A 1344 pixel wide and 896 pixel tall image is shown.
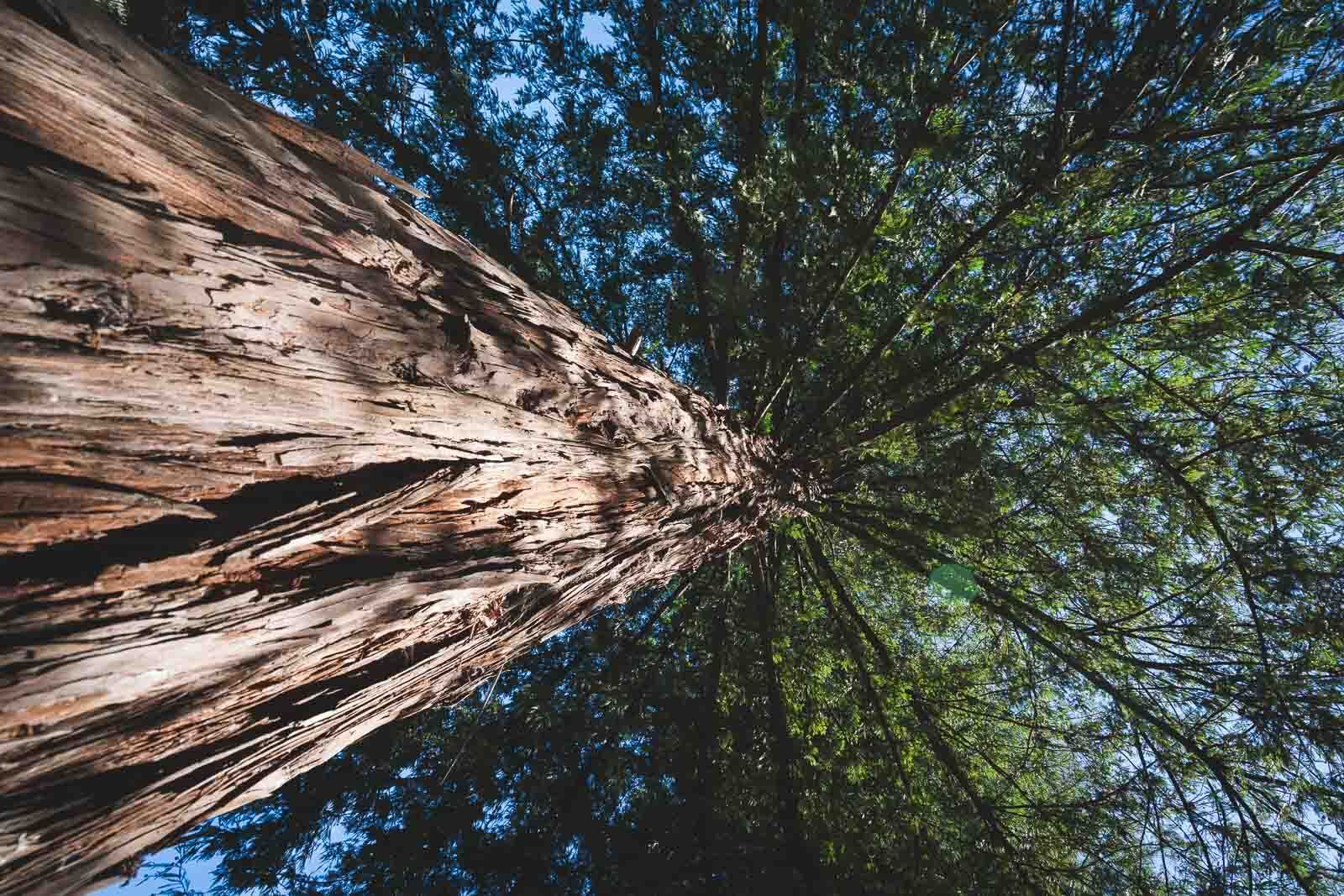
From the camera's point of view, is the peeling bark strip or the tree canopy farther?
the tree canopy

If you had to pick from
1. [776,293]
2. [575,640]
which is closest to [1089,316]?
[776,293]

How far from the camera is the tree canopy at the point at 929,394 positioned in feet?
9.05

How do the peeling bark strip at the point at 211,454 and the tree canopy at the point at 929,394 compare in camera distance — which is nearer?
the peeling bark strip at the point at 211,454

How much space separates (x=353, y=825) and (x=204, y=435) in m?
4.81

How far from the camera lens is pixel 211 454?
2.38 ft

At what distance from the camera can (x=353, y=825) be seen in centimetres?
415

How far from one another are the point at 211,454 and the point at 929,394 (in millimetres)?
4186

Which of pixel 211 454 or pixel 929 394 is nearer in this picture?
pixel 211 454

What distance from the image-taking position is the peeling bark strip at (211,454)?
1.87ft

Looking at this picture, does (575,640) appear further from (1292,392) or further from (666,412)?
(1292,392)

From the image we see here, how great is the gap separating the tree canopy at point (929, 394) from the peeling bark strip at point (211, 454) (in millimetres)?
2406

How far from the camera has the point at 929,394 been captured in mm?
4059

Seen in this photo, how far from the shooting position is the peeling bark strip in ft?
1.87

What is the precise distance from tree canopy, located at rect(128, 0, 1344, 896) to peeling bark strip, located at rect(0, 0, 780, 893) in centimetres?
241
